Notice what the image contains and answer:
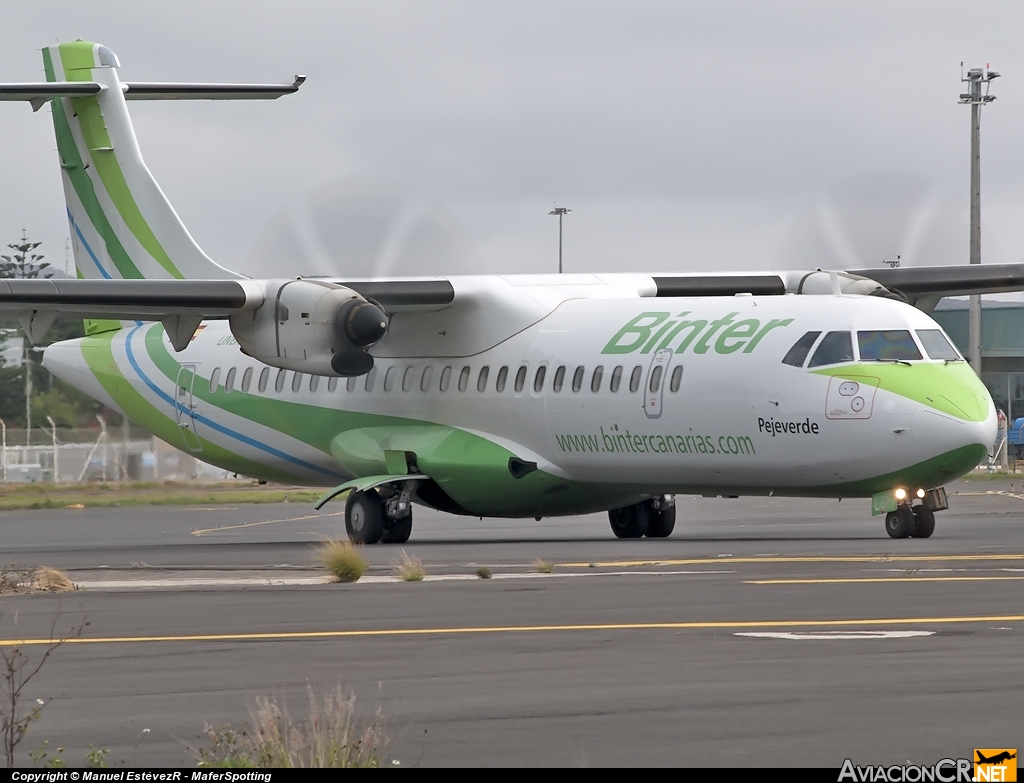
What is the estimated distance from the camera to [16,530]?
31.1 metres

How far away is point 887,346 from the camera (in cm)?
2106

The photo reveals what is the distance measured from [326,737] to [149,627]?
694cm

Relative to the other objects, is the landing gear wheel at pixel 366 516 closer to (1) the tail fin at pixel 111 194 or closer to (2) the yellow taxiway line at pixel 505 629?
(1) the tail fin at pixel 111 194

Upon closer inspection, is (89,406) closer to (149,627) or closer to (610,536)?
(610,536)

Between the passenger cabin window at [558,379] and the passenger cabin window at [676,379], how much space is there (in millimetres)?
2052

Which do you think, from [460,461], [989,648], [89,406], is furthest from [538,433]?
[89,406]

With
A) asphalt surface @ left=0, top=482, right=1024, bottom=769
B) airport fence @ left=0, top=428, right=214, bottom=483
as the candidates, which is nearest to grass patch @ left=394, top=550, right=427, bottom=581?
asphalt surface @ left=0, top=482, right=1024, bottom=769

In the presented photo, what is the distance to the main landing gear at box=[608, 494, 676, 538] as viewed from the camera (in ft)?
86.7

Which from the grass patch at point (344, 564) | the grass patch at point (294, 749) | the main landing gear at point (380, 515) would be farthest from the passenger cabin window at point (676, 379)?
the grass patch at point (294, 749)

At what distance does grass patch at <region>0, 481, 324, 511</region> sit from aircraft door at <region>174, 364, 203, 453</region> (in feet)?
36.4

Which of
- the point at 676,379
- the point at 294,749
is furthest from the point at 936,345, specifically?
the point at 294,749

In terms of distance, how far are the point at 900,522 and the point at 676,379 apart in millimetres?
3581

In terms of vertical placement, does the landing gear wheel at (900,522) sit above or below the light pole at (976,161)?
below

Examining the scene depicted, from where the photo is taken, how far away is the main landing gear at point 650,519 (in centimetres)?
2644
